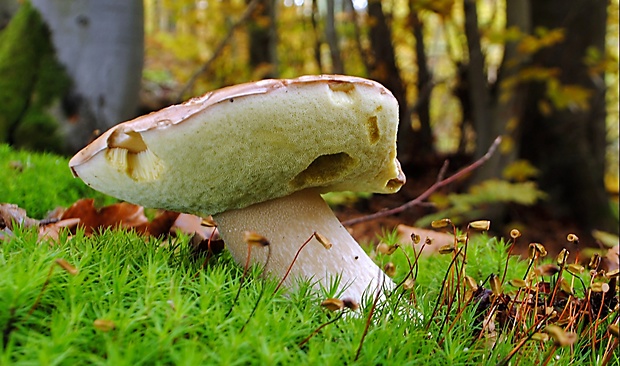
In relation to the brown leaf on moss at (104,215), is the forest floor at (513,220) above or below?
below

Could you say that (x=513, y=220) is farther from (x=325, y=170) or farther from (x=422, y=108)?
(x=325, y=170)

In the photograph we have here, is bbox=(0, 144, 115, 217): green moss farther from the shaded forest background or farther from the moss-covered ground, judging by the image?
the shaded forest background

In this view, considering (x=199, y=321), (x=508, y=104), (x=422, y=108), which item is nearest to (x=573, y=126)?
(x=508, y=104)

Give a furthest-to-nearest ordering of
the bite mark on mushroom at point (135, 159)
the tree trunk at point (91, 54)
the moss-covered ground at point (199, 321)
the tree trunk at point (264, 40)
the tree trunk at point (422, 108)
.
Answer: the tree trunk at point (422, 108), the tree trunk at point (264, 40), the tree trunk at point (91, 54), the bite mark on mushroom at point (135, 159), the moss-covered ground at point (199, 321)

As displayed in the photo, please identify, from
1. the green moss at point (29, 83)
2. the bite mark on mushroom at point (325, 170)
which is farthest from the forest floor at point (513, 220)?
the bite mark on mushroom at point (325, 170)

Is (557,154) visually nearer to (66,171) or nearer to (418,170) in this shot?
(418,170)

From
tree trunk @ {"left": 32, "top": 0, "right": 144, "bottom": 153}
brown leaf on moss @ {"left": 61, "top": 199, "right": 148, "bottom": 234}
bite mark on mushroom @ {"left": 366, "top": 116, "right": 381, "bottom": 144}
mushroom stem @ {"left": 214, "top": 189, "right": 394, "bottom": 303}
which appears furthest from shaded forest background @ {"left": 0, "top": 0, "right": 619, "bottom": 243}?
bite mark on mushroom @ {"left": 366, "top": 116, "right": 381, "bottom": 144}

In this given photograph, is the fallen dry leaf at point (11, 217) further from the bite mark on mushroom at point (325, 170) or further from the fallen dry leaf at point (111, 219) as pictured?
the bite mark on mushroom at point (325, 170)
